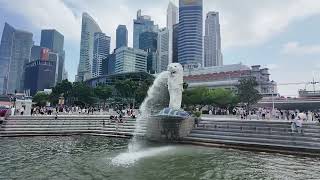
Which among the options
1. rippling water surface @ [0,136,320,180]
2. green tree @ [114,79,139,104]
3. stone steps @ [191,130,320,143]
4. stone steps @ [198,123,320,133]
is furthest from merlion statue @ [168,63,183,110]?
green tree @ [114,79,139,104]

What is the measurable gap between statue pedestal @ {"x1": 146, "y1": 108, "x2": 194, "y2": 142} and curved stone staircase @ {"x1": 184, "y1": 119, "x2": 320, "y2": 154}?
35.7 inches

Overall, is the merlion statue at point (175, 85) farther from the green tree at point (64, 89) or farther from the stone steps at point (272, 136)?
the green tree at point (64, 89)

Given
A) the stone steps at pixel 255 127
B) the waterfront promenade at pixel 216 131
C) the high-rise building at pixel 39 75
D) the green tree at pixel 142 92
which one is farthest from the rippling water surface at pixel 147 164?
the high-rise building at pixel 39 75

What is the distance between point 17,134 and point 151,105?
1676 cm

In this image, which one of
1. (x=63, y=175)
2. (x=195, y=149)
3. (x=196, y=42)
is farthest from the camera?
(x=196, y=42)

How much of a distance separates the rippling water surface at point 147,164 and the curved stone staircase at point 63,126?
33.4 ft

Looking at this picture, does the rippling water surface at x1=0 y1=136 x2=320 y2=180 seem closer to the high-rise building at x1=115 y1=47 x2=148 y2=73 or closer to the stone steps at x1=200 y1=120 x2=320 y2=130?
the stone steps at x1=200 y1=120 x2=320 y2=130

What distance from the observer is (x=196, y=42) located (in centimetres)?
19738

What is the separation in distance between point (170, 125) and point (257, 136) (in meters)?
8.31

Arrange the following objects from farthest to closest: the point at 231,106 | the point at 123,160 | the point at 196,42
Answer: the point at 196,42 → the point at 231,106 → the point at 123,160

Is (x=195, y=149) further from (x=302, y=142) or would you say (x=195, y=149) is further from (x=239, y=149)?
(x=302, y=142)

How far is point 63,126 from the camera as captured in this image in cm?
3734

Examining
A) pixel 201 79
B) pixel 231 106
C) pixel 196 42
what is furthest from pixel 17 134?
pixel 196 42

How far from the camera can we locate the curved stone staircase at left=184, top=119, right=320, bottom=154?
911 inches
